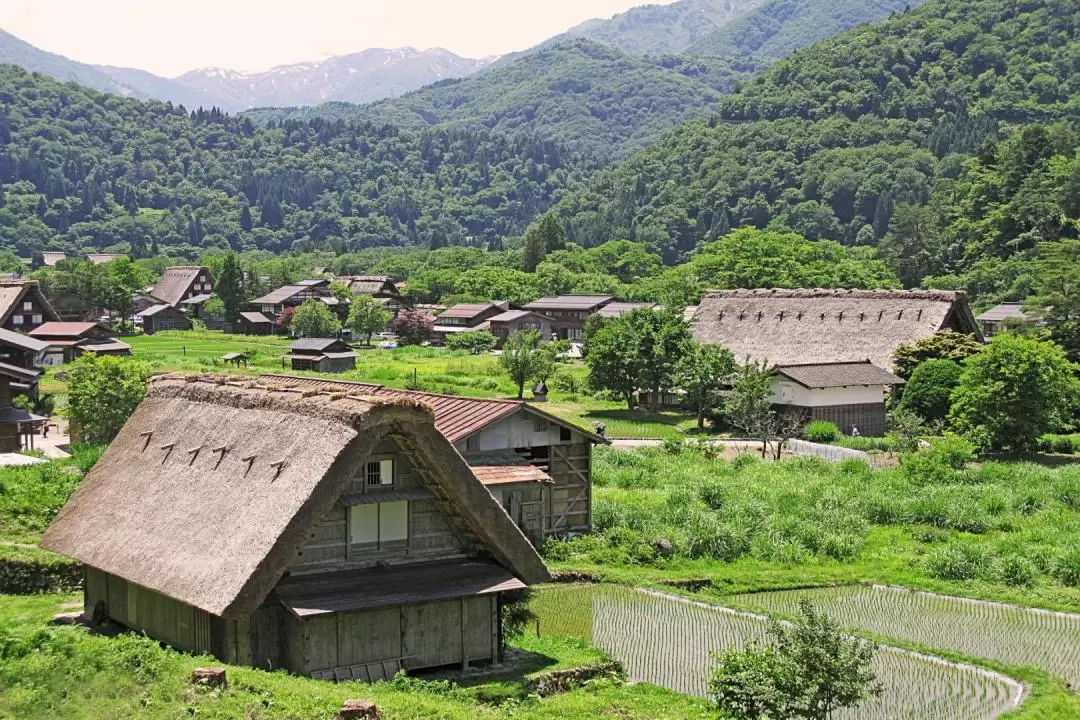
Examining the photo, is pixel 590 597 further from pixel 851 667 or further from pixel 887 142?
pixel 887 142

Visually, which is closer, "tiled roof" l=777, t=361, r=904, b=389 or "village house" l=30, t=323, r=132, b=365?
"tiled roof" l=777, t=361, r=904, b=389

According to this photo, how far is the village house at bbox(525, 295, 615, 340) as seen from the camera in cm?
8812

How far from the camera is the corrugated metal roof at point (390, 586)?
16016mm

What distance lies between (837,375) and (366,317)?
46474mm

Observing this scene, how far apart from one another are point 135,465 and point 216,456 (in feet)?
7.47

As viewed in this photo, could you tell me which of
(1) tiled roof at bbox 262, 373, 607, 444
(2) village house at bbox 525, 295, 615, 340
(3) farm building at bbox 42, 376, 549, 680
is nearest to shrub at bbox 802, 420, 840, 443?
(1) tiled roof at bbox 262, 373, 607, 444

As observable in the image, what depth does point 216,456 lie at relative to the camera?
17938 mm

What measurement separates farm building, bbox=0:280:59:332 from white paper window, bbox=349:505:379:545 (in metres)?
53.9

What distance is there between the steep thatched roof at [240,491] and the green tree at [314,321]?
65735 millimetres

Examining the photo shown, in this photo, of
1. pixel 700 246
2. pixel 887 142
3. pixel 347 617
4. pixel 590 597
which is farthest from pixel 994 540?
pixel 887 142

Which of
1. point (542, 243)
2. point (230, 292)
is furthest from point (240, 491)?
point (542, 243)

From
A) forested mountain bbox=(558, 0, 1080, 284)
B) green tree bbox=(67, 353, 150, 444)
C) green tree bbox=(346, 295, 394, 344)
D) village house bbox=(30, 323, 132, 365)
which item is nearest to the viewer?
green tree bbox=(67, 353, 150, 444)

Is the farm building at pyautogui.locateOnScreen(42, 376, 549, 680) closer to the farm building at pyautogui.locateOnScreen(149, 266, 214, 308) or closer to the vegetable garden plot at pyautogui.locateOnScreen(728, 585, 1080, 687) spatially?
the vegetable garden plot at pyautogui.locateOnScreen(728, 585, 1080, 687)

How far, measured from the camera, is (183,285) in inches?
4141
